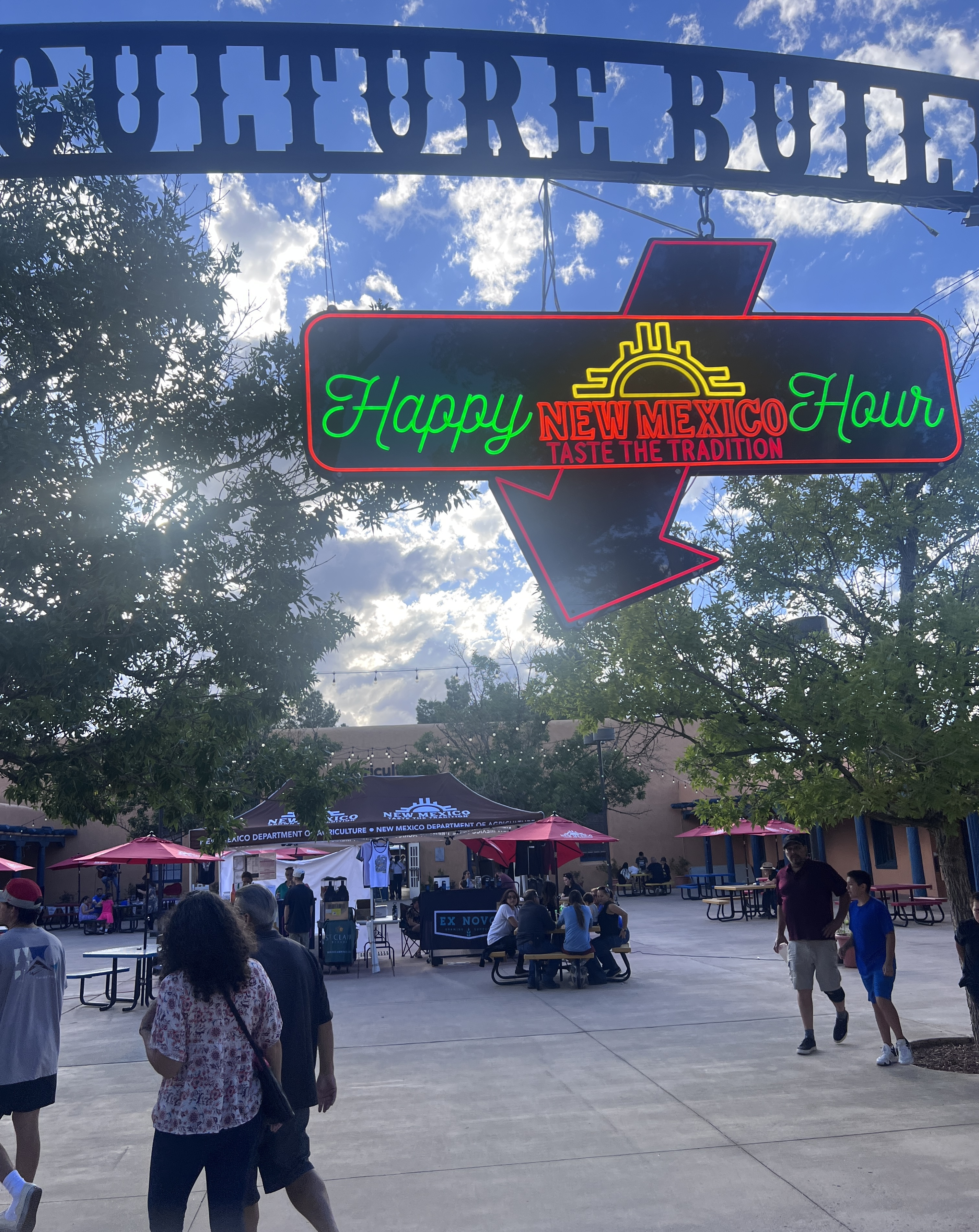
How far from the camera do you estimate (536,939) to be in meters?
13.5

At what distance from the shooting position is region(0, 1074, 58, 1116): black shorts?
512 cm

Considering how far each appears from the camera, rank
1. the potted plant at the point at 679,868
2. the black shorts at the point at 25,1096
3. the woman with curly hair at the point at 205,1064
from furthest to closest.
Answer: the potted plant at the point at 679,868
the black shorts at the point at 25,1096
the woman with curly hair at the point at 205,1064

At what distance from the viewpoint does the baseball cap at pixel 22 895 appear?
5.42 meters

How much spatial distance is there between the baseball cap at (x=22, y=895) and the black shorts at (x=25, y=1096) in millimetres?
891

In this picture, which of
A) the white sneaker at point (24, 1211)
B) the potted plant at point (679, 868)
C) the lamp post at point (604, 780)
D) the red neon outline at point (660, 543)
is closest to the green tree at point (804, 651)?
the red neon outline at point (660, 543)

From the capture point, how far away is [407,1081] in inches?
312

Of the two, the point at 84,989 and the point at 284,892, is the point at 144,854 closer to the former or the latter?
the point at 84,989

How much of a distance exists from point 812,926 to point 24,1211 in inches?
250

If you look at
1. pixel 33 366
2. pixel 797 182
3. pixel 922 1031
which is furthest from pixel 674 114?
pixel 922 1031

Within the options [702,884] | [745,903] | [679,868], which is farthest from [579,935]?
[679,868]

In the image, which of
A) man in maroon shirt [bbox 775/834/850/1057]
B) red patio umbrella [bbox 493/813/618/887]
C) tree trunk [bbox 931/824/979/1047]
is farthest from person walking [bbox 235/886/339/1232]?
red patio umbrella [bbox 493/813/618/887]

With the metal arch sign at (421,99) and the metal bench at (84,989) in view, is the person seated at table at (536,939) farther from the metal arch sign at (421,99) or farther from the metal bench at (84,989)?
the metal arch sign at (421,99)

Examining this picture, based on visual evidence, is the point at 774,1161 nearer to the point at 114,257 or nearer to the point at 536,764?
the point at 114,257

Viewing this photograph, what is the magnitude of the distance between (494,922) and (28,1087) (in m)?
10.7
